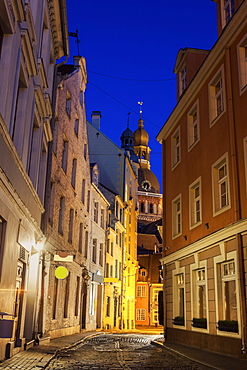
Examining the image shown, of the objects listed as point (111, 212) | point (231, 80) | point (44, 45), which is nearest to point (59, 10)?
point (44, 45)

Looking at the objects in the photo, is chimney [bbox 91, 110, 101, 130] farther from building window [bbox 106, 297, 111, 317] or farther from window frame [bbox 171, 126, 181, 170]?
window frame [bbox 171, 126, 181, 170]

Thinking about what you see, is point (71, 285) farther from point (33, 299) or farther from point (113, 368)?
point (113, 368)

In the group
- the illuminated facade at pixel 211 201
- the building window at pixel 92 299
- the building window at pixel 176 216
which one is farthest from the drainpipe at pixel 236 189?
the building window at pixel 92 299

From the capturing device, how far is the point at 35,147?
1454 centimetres

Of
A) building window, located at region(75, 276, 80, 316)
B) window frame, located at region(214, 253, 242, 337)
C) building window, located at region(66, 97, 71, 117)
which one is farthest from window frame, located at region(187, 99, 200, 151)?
building window, located at region(75, 276, 80, 316)

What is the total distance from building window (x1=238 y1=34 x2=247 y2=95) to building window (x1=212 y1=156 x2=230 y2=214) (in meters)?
2.30

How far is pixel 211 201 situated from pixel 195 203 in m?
2.11

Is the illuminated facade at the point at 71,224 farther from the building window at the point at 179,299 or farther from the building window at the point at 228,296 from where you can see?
the building window at the point at 228,296

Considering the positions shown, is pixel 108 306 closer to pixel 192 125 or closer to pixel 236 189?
pixel 192 125

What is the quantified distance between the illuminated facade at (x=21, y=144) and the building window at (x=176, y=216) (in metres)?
6.08

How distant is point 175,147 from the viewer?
20938 mm

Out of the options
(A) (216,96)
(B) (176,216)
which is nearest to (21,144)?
(A) (216,96)

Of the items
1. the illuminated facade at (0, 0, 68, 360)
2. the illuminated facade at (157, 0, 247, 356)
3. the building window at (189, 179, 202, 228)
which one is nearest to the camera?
the illuminated facade at (0, 0, 68, 360)

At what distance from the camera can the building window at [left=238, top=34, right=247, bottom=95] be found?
13352 millimetres
